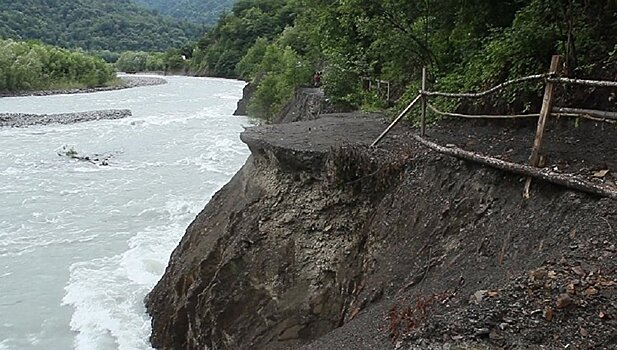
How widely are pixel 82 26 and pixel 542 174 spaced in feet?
603

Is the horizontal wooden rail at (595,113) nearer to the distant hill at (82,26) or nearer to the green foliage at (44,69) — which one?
the green foliage at (44,69)

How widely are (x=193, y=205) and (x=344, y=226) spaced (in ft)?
37.0

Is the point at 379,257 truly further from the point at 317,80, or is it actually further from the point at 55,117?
the point at 55,117

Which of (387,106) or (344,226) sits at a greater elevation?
(387,106)

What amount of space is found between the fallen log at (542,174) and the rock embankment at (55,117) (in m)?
37.4

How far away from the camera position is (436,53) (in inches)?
550

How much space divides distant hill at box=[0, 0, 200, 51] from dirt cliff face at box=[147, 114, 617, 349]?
133179 mm

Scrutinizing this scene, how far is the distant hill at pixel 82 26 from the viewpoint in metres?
139

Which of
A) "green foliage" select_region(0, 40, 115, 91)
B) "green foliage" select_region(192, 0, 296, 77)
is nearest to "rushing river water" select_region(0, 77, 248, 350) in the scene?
"green foliage" select_region(0, 40, 115, 91)

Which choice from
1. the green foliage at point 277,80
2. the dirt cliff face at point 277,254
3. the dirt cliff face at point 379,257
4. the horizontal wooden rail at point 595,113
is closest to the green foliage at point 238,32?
the green foliage at point 277,80

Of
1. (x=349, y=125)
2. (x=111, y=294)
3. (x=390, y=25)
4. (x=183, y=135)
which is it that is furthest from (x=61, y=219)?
(x=183, y=135)

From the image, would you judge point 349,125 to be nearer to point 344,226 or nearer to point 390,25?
point 390,25

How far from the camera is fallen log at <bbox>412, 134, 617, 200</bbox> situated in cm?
533

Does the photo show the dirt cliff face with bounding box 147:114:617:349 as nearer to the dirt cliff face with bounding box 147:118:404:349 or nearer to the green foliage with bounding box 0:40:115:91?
the dirt cliff face with bounding box 147:118:404:349
